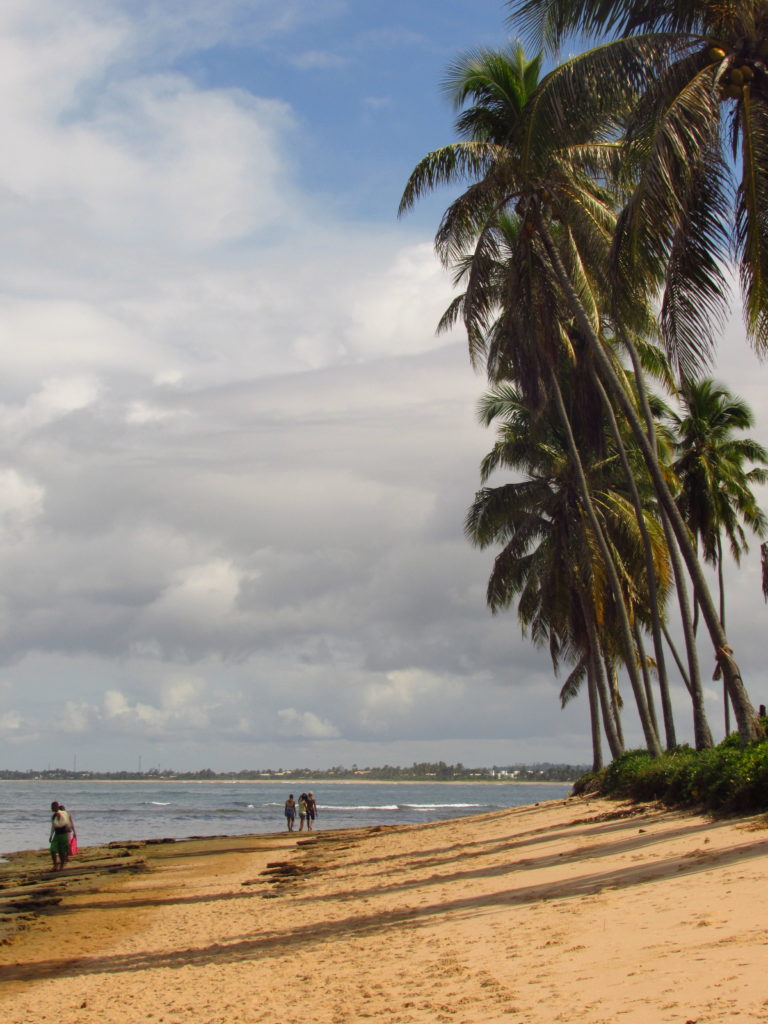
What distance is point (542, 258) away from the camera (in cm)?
2059

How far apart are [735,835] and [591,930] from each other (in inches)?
148

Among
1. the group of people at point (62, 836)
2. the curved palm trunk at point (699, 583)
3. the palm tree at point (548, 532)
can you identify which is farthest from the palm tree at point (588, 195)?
the group of people at point (62, 836)

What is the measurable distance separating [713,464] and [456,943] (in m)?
23.6

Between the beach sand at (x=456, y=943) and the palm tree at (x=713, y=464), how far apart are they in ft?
49.4

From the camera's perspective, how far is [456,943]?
794 centimetres

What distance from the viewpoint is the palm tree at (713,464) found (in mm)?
29125

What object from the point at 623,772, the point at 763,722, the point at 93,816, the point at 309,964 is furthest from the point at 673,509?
the point at 93,816

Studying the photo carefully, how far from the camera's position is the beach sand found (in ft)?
18.8

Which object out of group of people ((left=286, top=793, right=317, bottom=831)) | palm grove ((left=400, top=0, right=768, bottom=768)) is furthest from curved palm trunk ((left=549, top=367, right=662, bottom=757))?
group of people ((left=286, top=793, right=317, bottom=831))

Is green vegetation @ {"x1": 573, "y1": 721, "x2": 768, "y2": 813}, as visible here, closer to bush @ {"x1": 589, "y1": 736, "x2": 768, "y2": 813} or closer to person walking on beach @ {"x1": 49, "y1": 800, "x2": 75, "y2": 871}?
bush @ {"x1": 589, "y1": 736, "x2": 768, "y2": 813}

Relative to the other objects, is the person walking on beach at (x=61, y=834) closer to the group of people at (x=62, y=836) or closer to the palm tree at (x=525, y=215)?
the group of people at (x=62, y=836)

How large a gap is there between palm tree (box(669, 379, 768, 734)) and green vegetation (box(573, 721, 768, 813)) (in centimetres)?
936

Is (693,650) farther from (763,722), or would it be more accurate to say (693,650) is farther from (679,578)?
(763,722)

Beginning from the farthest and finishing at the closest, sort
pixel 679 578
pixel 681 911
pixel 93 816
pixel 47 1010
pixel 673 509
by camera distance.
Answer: pixel 93 816 < pixel 679 578 < pixel 673 509 < pixel 47 1010 < pixel 681 911
